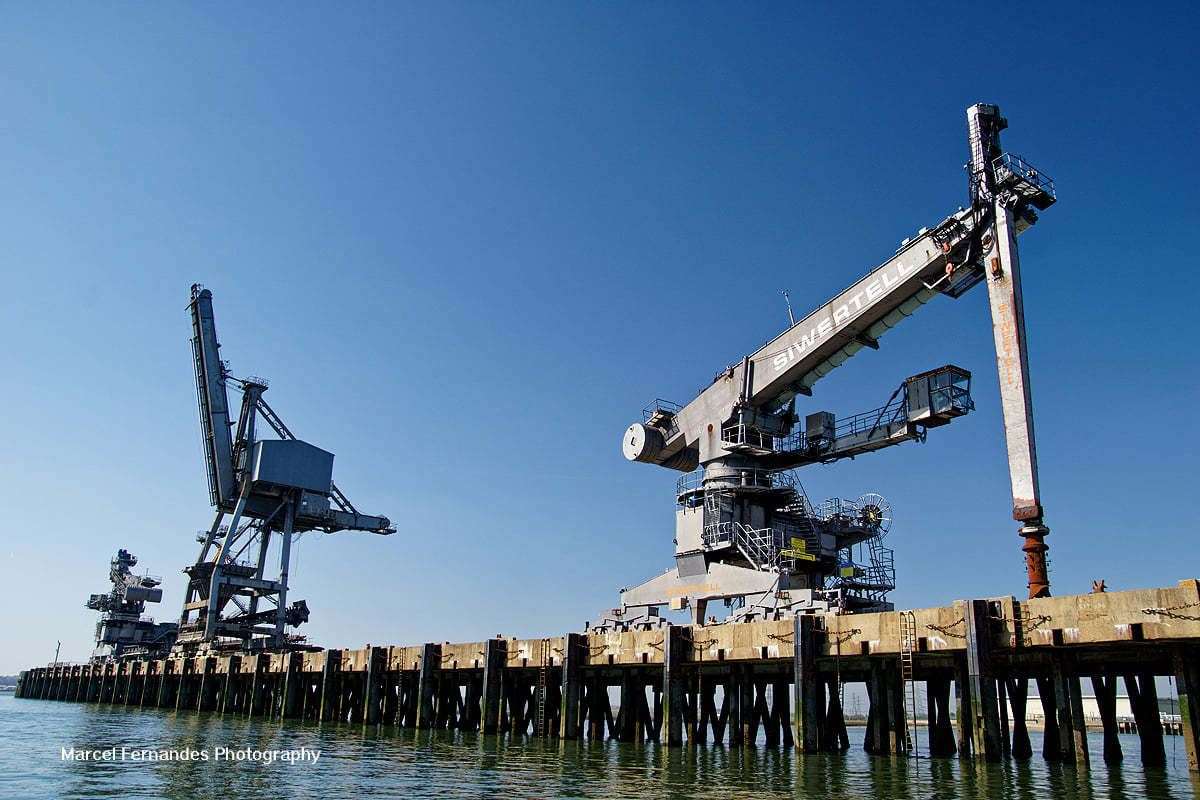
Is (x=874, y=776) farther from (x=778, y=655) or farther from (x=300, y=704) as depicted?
(x=300, y=704)

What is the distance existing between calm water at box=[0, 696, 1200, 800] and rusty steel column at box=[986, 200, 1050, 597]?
194 inches

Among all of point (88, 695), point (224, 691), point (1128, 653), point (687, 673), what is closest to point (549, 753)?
point (687, 673)

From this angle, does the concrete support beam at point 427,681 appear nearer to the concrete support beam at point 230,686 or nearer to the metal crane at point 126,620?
the concrete support beam at point 230,686

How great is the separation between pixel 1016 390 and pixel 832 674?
37.6 ft

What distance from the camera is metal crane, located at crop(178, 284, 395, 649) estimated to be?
59000 millimetres

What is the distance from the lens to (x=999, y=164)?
27.1 meters

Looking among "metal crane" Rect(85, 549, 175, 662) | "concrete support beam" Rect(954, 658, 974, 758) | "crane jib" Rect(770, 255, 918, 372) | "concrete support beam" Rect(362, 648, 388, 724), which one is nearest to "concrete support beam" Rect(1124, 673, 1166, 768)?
"concrete support beam" Rect(954, 658, 974, 758)

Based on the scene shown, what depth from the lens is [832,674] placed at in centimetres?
2969

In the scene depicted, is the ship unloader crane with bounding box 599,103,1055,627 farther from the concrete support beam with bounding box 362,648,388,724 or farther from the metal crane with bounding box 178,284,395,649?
the metal crane with bounding box 178,284,395,649

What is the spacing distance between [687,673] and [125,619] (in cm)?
6883

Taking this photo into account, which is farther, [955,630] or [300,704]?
[300,704]

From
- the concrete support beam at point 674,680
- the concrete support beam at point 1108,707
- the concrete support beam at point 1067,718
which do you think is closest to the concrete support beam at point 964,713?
the concrete support beam at point 1067,718

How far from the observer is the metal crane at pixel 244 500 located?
59000 millimetres

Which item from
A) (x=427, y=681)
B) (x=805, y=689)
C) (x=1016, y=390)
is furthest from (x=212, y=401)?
(x=1016, y=390)
